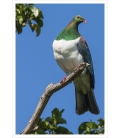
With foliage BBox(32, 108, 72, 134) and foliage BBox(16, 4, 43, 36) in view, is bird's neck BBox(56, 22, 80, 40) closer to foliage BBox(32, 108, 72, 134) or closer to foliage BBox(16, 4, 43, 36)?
foliage BBox(16, 4, 43, 36)

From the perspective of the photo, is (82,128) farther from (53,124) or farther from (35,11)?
(35,11)

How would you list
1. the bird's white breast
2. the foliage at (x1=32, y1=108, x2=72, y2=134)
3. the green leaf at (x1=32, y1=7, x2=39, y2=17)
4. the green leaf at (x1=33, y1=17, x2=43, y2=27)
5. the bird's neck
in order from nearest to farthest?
the foliage at (x1=32, y1=108, x2=72, y2=134)
the green leaf at (x1=32, y1=7, x2=39, y2=17)
the green leaf at (x1=33, y1=17, x2=43, y2=27)
the bird's white breast
the bird's neck

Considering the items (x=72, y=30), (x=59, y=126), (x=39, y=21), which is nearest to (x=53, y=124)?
(x=59, y=126)

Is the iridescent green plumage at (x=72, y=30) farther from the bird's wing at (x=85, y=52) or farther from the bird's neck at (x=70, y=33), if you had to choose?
the bird's wing at (x=85, y=52)

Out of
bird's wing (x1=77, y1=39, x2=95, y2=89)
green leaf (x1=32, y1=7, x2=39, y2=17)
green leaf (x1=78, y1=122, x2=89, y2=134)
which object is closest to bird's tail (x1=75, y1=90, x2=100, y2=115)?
bird's wing (x1=77, y1=39, x2=95, y2=89)

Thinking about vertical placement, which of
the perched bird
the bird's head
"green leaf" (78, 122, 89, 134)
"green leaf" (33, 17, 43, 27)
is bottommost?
"green leaf" (78, 122, 89, 134)

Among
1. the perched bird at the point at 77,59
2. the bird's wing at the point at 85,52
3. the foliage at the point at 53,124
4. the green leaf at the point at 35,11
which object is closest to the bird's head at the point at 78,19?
the perched bird at the point at 77,59

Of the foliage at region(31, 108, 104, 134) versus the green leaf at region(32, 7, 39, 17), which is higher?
the green leaf at region(32, 7, 39, 17)
